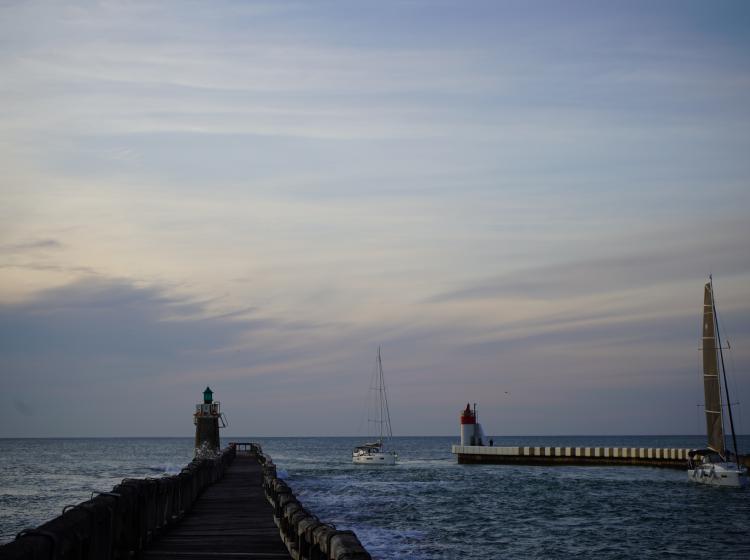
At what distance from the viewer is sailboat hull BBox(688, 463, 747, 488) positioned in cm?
6109

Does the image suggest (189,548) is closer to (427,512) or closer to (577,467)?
(427,512)

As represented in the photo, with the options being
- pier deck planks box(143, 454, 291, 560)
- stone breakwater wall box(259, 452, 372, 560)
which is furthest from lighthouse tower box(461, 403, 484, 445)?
stone breakwater wall box(259, 452, 372, 560)

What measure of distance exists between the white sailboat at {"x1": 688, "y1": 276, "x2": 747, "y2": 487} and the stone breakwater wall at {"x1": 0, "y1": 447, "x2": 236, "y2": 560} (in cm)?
4638

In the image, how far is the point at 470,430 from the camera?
3935 inches

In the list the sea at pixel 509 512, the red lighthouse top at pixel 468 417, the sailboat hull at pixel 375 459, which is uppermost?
the red lighthouse top at pixel 468 417

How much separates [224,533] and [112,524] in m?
7.24

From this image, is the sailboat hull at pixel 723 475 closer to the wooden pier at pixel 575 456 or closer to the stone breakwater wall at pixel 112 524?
the wooden pier at pixel 575 456

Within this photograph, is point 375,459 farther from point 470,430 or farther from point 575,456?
point 575,456

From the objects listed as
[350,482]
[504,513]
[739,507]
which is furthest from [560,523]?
[350,482]

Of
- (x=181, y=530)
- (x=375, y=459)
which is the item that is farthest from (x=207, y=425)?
(x=181, y=530)

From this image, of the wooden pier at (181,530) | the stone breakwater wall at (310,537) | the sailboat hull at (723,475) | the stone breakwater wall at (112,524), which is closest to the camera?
the stone breakwater wall at (112,524)

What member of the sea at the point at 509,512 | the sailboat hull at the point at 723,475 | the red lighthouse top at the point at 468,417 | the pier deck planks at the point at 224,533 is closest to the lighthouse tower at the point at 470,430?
the red lighthouse top at the point at 468,417

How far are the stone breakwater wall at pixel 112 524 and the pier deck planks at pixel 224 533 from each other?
0.36 m

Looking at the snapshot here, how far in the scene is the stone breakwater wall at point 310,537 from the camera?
10.3 m
